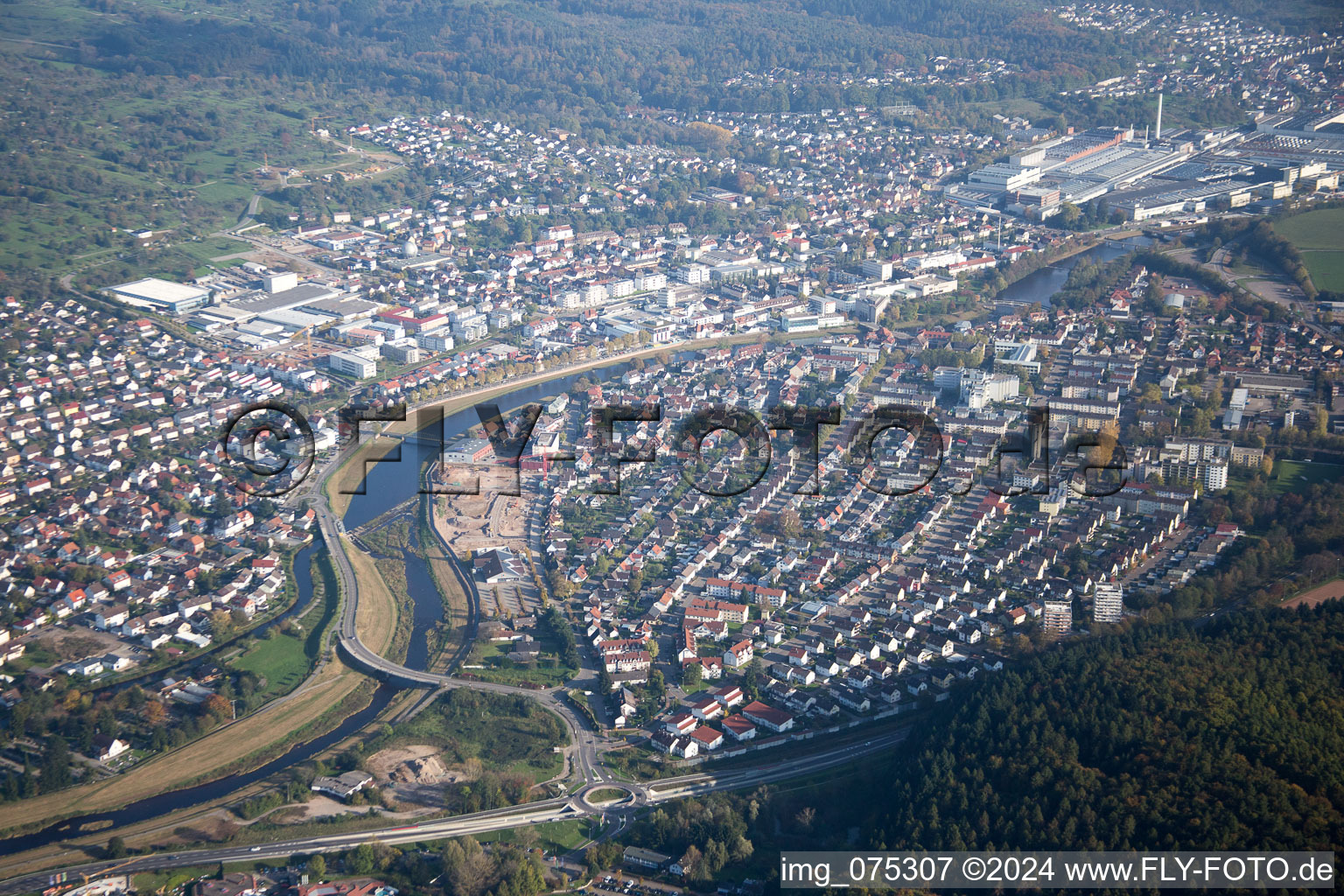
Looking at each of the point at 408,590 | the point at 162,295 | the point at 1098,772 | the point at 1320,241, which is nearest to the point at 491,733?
the point at 408,590

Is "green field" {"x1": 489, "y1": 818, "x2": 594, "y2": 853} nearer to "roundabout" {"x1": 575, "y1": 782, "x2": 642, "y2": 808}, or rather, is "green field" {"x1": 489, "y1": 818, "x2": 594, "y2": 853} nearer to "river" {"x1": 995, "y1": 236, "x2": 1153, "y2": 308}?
"roundabout" {"x1": 575, "y1": 782, "x2": 642, "y2": 808}

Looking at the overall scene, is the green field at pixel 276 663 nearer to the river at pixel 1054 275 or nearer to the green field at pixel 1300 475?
the green field at pixel 1300 475

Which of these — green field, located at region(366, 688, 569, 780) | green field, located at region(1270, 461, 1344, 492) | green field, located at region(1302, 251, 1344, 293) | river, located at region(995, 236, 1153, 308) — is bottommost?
green field, located at region(366, 688, 569, 780)

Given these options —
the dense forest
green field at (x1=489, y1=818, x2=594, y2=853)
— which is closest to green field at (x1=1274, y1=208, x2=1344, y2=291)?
the dense forest

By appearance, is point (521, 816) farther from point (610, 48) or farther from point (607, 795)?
point (610, 48)

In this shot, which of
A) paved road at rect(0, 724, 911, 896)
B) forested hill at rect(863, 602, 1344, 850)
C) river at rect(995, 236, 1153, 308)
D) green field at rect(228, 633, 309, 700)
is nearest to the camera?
forested hill at rect(863, 602, 1344, 850)

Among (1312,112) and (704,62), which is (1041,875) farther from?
(704,62)

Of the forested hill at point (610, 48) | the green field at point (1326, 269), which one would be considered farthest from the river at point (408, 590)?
the forested hill at point (610, 48)
